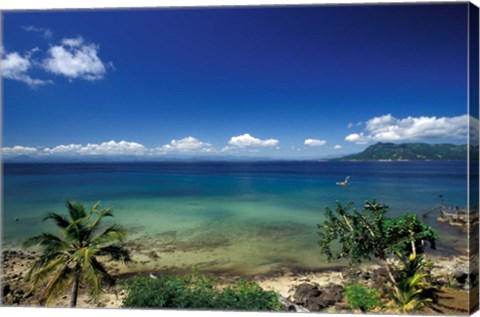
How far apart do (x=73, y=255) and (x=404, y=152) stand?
4775 mm

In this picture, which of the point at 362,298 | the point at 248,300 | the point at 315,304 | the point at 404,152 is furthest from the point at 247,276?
the point at 404,152

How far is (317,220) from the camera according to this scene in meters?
5.55

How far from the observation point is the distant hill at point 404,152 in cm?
523

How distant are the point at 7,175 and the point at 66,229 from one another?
132 centimetres

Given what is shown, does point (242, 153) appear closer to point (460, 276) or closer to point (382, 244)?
point (382, 244)

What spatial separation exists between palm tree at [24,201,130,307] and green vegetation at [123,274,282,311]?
500 millimetres

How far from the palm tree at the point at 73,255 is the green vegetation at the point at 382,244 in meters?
2.88

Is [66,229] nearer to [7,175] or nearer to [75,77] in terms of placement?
[7,175]

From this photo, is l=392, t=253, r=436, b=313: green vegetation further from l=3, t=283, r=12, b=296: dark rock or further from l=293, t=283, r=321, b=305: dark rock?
l=3, t=283, r=12, b=296: dark rock

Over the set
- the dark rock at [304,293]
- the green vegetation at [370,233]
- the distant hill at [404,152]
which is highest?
the distant hill at [404,152]

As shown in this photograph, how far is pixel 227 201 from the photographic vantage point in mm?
5863

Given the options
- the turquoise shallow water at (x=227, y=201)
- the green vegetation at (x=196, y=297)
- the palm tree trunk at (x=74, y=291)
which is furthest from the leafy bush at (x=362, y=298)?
the palm tree trunk at (x=74, y=291)

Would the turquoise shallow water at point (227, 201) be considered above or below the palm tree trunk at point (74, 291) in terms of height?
above

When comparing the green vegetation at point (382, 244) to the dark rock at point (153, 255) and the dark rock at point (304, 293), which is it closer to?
the dark rock at point (304, 293)
